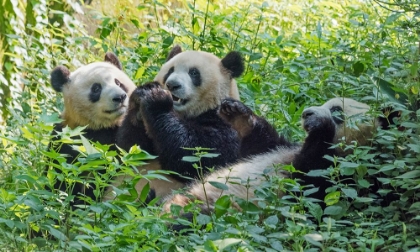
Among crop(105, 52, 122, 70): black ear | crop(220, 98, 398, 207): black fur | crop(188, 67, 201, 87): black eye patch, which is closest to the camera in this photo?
crop(220, 98, 398, 207): black fur

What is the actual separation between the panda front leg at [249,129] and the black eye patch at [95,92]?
1.32m

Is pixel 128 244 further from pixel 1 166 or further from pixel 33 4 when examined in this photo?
pixel 33 4

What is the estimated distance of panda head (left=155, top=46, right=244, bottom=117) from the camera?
6.89 meters

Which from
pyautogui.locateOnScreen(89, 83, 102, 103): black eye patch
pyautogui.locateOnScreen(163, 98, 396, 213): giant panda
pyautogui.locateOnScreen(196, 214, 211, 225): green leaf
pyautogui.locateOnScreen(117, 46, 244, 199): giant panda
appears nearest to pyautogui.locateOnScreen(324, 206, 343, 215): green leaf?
pyautogui.locateOnScreen(163, 98, 396, 213): giant panda

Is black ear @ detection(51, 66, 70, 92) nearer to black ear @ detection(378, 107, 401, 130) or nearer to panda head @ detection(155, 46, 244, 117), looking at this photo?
panda head @ detection(155, 46, 244, 117)

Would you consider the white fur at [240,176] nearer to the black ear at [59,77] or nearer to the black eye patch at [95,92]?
the black eye patch at [95,92]

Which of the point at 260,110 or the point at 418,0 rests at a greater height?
the point at 418,0

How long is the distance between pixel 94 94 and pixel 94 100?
59 mm

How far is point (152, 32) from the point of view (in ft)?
30.4

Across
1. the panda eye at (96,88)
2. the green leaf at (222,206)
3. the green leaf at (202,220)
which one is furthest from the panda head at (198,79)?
the green leaf at (202,220)

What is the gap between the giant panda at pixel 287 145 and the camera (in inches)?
210

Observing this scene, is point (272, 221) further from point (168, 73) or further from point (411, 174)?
point (168, 73)

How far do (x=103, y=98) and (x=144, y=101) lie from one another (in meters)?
0.85

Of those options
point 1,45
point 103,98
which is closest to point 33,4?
point 1,45
